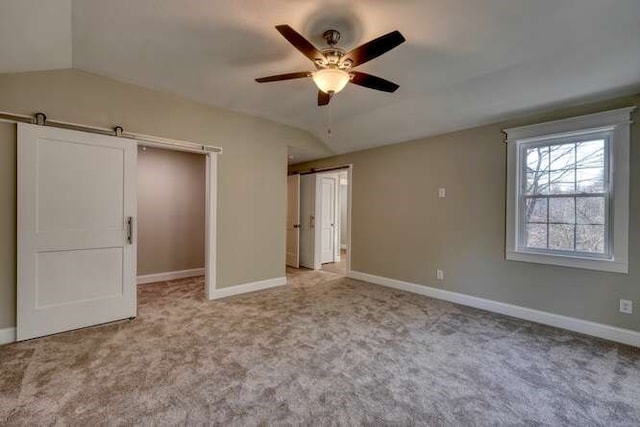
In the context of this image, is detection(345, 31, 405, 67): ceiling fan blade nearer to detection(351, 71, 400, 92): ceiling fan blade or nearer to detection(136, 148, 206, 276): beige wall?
detection(351, 71, 400, 92): ceiling fan blade

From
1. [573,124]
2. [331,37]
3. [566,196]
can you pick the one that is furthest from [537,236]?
[331,37]

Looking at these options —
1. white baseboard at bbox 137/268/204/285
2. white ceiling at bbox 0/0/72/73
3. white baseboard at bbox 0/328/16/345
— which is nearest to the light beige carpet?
white baseboard at bbox 0/328/16/345

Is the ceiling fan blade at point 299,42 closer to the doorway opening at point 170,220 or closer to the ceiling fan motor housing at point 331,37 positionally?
the ceiling fan motor housing at point 331,37

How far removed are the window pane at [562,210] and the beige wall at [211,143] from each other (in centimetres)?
351

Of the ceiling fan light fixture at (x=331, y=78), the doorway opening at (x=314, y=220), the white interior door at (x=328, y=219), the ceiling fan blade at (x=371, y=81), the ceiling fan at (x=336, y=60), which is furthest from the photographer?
the white interior door at (x=328, y=219)

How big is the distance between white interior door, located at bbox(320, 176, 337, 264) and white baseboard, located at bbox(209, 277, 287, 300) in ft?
6.29

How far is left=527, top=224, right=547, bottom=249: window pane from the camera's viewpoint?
346 centimetres

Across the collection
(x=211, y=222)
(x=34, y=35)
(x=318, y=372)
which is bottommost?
(x=318, y=372)

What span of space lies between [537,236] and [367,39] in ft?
9.67

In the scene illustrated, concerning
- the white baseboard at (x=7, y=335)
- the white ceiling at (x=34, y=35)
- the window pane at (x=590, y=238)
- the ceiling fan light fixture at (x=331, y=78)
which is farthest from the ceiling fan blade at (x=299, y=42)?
the white baseboard at (x=7, y=335)

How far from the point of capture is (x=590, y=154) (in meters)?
3.15

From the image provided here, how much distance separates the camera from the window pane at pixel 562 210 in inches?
128

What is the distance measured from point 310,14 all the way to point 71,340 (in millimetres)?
3493

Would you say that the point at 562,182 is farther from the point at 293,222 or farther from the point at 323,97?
the point at 293,222
